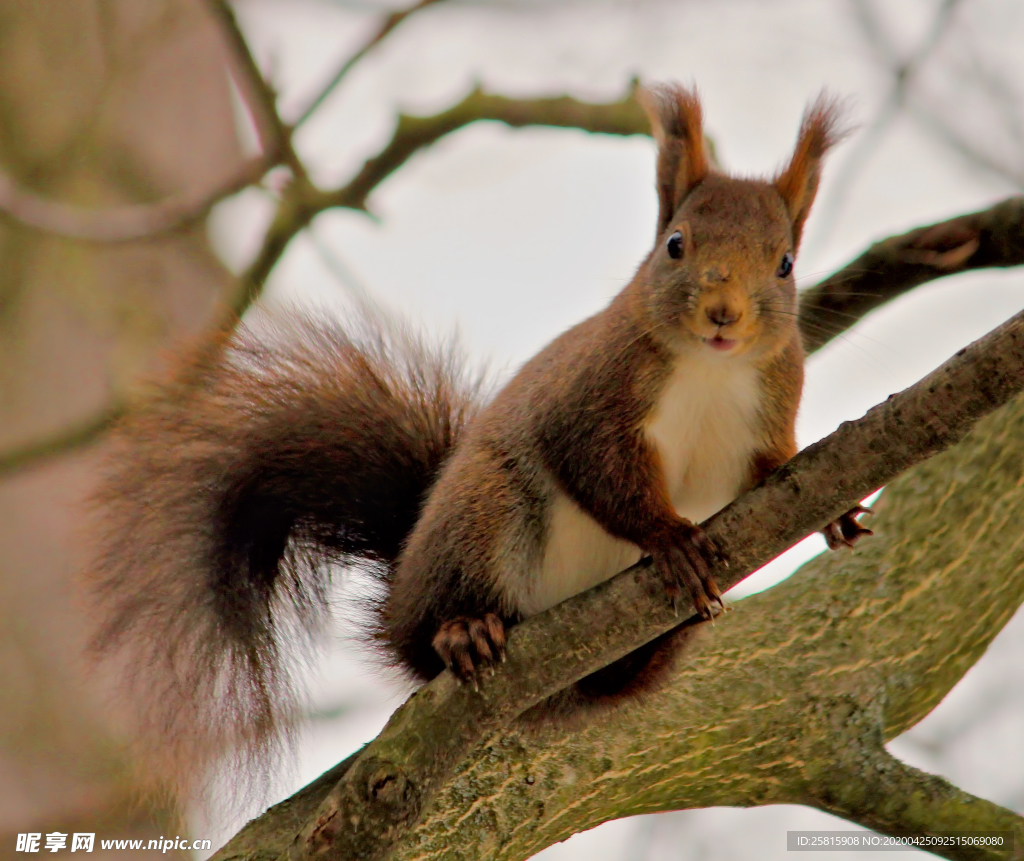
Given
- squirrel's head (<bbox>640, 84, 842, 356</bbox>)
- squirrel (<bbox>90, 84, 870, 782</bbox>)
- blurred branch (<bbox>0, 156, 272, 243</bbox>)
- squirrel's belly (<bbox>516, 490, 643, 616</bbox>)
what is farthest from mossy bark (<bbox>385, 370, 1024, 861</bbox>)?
blurred branch (<bbox>0, 156, 272, 243</bbox>)

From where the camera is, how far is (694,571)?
68.1 inches

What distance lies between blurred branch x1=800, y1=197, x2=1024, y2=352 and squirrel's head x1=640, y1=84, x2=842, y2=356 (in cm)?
28

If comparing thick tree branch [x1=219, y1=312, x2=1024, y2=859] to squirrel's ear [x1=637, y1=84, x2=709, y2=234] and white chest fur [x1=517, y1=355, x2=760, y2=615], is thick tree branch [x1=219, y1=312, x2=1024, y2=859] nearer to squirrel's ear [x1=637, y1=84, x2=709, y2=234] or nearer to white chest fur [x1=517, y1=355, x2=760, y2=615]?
white chest fur [x1=517, y1=355, x2=760, y2=615]

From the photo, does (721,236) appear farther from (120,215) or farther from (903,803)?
(120,215)

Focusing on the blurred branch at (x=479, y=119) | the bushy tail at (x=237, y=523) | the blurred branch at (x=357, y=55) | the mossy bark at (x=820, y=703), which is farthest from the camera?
the blurred branch at (x=357, y=55)

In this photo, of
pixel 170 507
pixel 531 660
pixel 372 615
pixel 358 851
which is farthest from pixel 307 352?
pixel 358 851

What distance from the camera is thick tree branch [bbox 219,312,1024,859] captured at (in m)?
1.54

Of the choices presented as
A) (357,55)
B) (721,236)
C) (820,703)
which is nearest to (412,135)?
(357,55)

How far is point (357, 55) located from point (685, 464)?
4.84 ft

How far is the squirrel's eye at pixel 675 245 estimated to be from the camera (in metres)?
1.99

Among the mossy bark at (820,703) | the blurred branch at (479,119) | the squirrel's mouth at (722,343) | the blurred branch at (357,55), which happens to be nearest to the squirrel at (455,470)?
the squirrel's mouth at (722,343)

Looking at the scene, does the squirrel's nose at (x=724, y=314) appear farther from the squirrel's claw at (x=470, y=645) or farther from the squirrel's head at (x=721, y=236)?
the squirrel's claw at (x=470, y=645)

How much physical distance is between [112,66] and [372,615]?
6.43ft

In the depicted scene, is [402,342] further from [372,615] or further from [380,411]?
[372,615]
